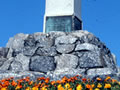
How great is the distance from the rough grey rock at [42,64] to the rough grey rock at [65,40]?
2.99 ft

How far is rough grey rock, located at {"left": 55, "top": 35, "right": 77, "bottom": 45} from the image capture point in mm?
8047

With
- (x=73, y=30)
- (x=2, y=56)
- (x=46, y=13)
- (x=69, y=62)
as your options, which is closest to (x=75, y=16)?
(x=73, y=30)

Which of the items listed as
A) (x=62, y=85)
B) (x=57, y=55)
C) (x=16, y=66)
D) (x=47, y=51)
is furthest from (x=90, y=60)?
(x=62, y=85)

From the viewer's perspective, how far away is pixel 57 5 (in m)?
9.68

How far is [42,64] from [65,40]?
1.46m

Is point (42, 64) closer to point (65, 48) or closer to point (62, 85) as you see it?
point (65, 48)

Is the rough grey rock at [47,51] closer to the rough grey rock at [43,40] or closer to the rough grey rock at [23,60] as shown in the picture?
the rough grey rock at [43,40]

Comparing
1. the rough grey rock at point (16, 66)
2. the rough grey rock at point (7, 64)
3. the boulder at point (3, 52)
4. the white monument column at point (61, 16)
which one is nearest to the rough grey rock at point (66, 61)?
the rough grey rock at point (16, 66)

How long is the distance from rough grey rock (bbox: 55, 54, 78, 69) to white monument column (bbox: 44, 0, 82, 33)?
219cm

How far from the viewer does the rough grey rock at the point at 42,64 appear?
24.1 ft

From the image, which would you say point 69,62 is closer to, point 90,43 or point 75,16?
point 90,43

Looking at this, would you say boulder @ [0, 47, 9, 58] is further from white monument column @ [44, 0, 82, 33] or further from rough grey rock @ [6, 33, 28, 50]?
white monument column @ [44, 0, 82, 33]

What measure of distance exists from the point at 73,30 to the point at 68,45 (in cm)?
167

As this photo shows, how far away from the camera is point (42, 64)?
7438 millimetres
